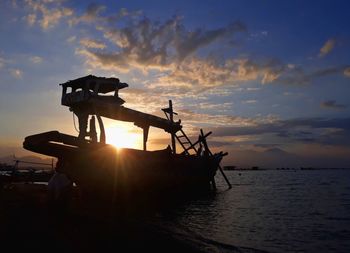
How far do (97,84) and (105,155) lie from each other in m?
5.27

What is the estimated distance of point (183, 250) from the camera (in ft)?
31.5

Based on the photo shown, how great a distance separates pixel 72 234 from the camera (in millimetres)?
10023

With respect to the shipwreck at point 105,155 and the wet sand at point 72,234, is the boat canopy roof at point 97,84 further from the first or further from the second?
the wet sand at point 72,234

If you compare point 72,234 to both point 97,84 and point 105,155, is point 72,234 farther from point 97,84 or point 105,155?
point 97,84

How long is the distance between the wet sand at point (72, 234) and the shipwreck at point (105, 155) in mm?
2667

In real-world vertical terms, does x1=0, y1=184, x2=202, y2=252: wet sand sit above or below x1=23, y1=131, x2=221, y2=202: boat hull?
below

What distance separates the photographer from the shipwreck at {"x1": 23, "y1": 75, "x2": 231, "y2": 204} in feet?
62.0

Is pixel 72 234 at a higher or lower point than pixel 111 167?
lower

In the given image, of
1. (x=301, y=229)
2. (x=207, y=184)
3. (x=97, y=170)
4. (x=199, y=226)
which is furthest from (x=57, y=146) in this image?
(x=207, y=184)

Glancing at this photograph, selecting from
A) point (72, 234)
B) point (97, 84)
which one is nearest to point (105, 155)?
point (97, 84)

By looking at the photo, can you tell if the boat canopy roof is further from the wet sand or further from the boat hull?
the wet sand

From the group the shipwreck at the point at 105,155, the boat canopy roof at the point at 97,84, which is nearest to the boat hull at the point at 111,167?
the shipwreck at the point at 105,155

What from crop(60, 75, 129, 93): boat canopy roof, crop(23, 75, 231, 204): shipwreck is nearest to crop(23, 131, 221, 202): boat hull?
crop(23, 75, 231, 204): shipwreck

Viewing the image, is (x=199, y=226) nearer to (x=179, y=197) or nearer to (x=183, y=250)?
(x=183, y=250)
